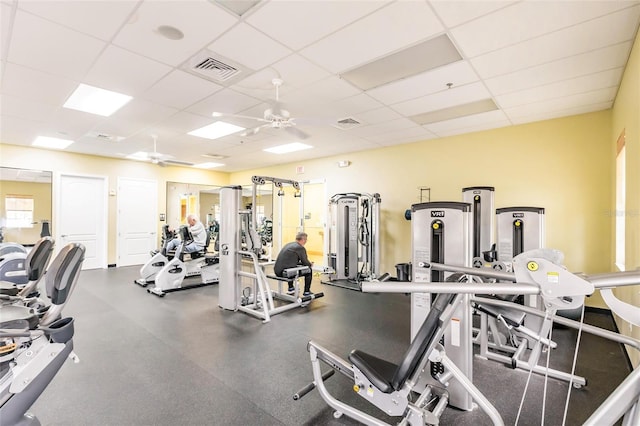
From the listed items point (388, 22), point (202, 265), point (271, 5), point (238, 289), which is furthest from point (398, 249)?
point (271, 5)

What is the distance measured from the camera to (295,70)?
126 inches

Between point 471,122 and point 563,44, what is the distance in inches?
87.4

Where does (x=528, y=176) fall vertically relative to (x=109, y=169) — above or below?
below

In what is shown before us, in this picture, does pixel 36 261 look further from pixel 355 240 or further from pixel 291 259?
pixel 355 240

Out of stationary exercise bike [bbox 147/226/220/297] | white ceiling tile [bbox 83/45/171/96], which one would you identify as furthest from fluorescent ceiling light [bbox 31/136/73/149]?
white ceiling tile [bbox 83/45/171/96]

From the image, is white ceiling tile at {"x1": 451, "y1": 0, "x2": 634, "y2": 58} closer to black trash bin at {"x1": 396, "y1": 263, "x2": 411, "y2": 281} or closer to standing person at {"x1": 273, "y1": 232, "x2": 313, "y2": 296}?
black trash bin at {"x1": 396, "y1": 263, "x2": 411, "y2": 281}

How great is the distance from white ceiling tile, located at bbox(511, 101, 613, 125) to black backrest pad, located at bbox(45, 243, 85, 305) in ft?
18.5

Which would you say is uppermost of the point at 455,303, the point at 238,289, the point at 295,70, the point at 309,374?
the point at 295,70

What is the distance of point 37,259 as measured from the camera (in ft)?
9.87

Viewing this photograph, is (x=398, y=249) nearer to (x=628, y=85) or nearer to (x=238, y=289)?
(x=238, y=289)

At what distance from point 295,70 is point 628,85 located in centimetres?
334

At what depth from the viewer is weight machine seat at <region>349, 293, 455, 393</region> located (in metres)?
1.66

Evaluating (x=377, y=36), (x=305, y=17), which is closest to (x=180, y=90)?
(x=305, y=17)

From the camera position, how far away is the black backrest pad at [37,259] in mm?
2996
